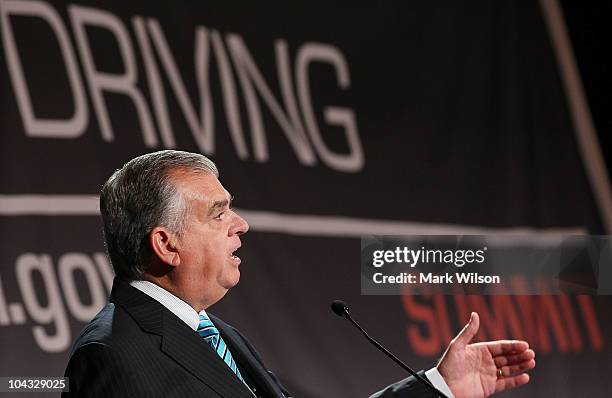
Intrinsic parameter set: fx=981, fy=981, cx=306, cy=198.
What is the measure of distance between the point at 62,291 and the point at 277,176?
0.82 m

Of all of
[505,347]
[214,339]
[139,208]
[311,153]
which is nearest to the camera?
[139,208]

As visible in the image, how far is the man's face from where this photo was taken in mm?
1704

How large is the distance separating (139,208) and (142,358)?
265 mm

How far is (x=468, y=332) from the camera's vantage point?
1.88m

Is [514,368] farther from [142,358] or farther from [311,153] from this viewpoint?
[311,153]

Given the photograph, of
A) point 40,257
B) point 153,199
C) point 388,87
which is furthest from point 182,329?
point 388,87

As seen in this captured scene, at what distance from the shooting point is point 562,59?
3.71 meters

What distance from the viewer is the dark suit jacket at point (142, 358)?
1521 mm

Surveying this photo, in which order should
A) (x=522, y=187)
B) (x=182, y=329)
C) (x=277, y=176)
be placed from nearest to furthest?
(x=182, y=329), (x=277, y=176), (x=522, y=187)

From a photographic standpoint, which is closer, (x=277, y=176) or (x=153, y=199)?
(x=153, y=199)

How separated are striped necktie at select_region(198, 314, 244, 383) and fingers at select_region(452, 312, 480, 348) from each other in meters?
0.43

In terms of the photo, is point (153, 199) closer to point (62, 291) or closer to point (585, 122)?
point (62, 291)

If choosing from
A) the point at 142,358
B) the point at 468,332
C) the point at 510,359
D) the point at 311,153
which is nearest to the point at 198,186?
the point at 142,358

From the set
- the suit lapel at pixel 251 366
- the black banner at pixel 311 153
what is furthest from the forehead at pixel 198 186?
the black banner at pixel 311 153
